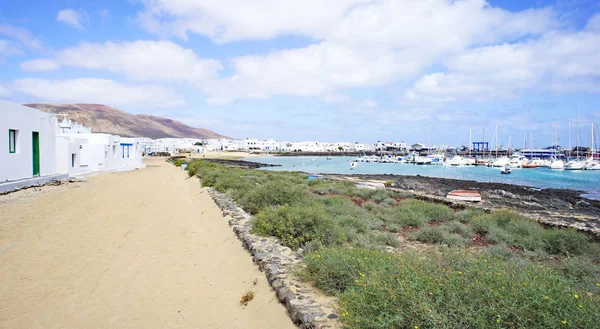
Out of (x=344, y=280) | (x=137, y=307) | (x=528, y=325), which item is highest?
(x=528, y=325)

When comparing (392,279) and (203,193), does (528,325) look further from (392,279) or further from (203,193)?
A: (203,193)

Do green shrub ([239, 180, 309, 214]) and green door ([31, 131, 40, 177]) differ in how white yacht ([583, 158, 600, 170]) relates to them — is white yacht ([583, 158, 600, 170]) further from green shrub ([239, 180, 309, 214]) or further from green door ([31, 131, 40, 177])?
green door ([31, 131, 40, 177])

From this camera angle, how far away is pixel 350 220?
10.4m

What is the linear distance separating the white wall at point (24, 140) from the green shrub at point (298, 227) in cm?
1607

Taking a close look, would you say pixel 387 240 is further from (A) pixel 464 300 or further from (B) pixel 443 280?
(A) pixel 464 300

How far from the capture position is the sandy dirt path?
196 inches

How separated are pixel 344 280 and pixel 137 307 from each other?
3173 mm

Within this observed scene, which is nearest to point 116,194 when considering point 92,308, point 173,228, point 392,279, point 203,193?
point 203,193

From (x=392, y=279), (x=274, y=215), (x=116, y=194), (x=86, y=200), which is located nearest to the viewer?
(x=392, y=279)

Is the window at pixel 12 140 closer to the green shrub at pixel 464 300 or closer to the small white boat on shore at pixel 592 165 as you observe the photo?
the green shrub at pixel 464 300

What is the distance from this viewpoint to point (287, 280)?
5.40 metres

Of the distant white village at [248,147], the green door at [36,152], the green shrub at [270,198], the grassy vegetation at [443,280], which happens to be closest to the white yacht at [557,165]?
the grassy vegetation at [443,280]

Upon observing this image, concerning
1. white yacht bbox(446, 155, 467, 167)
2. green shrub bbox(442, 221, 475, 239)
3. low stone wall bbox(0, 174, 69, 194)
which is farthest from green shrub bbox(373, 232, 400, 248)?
white yacht bbox(446, 155, 467, 167)

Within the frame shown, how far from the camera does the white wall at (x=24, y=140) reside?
17.3m
